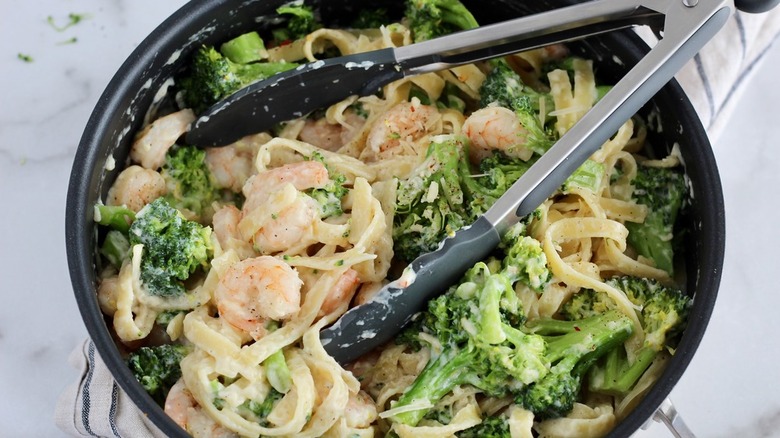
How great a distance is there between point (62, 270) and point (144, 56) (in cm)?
116

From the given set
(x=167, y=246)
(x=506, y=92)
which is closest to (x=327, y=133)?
(x=506, y=92)

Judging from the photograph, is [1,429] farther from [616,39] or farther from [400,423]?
[616,39]

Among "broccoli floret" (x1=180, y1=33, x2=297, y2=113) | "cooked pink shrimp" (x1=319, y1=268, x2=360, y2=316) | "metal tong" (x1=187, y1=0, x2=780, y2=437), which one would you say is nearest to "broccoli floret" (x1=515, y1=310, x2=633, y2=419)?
"metal tong" (x1=187, y1=0, x2=780, y2=437)

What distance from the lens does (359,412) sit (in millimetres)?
3049

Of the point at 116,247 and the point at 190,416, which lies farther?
the point at 116,247

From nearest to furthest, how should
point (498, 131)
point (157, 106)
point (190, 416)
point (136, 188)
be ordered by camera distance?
1. point (190, 416)
2. point (498, 131)
3. point (136, 188)
4. point (157, 106)

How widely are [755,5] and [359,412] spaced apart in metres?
1.85

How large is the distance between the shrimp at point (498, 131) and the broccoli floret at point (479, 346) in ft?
1.52

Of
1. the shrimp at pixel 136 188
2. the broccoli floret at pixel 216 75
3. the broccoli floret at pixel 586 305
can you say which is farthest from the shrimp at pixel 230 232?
the broccoli floret at pixel 586 305

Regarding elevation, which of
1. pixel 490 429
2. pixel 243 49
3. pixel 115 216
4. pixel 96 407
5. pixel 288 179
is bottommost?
pixel 96 407

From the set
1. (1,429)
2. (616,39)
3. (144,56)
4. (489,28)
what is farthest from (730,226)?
(1,429)

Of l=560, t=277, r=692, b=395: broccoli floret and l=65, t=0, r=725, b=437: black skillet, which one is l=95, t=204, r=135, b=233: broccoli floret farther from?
l=560, t=277, r=692, b=395: broccoli floret

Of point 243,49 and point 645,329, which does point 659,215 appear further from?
point 243,49

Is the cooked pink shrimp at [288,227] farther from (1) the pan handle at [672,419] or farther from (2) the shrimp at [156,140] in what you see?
(1) the pan handle at [672,419]
